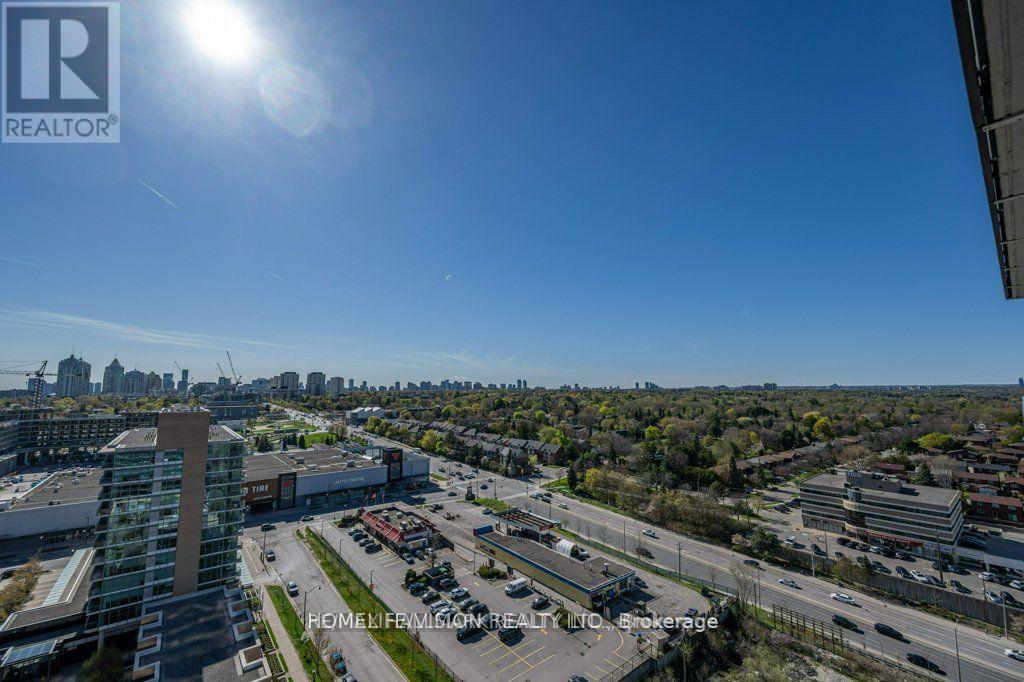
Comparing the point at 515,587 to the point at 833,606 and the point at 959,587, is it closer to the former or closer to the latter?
the point at 833,606

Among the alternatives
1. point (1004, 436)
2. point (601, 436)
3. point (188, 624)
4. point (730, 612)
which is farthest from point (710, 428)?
point (188, 624)

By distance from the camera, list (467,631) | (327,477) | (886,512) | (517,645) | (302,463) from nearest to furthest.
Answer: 1. (517,645)
2. (467,631)
3. (886,512)
4. (327,477)
5. (302,463)

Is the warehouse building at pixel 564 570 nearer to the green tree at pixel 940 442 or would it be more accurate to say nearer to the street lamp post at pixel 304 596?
the street lamp post at pixel 304 596

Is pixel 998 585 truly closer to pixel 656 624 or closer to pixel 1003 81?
pixel 656 624

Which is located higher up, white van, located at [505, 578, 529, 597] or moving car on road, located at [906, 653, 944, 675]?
white van, located at [505, 578, 529, 597]

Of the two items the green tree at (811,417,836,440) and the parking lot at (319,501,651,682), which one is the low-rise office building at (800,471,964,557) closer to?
the parking lot at (319,501,651,682)

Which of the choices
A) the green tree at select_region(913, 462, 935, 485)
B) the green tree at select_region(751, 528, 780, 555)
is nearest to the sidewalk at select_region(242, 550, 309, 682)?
the green tree at select_region(751, 528, 780, 555)

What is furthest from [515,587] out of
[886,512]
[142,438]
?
[886,512]
